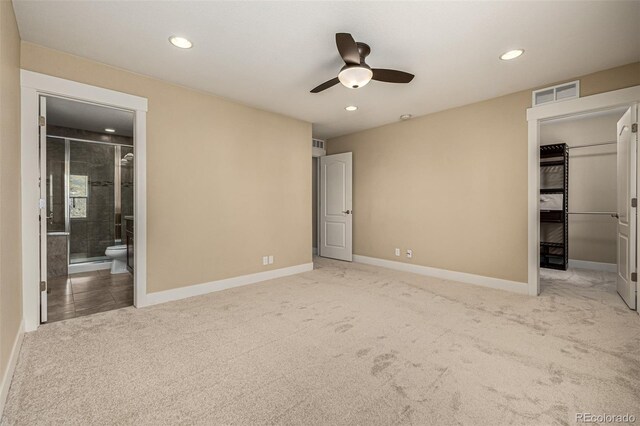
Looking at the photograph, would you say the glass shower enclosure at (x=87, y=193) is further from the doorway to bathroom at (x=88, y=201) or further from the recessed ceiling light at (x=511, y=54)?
the recessed ceiling light at (x=511, y=54)

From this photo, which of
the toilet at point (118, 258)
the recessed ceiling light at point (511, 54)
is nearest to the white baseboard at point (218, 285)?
the toilet at point (118, 258)

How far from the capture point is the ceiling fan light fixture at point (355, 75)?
246 cm

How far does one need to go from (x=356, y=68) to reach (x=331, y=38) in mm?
353

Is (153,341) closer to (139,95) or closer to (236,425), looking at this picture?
(236,425)

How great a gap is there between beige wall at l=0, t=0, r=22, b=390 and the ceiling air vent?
16.3 ft

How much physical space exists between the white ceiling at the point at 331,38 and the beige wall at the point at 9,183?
1.19ft

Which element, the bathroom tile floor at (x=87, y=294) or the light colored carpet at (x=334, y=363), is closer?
the light colored carpet at (x=334, y=363)

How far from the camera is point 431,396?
1717mm

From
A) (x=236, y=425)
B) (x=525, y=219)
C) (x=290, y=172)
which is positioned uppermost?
(x=290, y=172)

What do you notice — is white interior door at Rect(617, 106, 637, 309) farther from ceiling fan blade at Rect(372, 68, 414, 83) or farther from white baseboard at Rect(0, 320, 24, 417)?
white baseboard at Rect(0, 320, 24, 417)

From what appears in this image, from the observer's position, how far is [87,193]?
5.57m

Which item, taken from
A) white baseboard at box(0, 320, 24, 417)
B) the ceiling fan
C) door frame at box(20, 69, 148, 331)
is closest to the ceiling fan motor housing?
the ceiling fan

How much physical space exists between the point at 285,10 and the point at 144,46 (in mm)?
1430

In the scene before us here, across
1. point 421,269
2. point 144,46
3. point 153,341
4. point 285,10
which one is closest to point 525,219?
point 421,269
